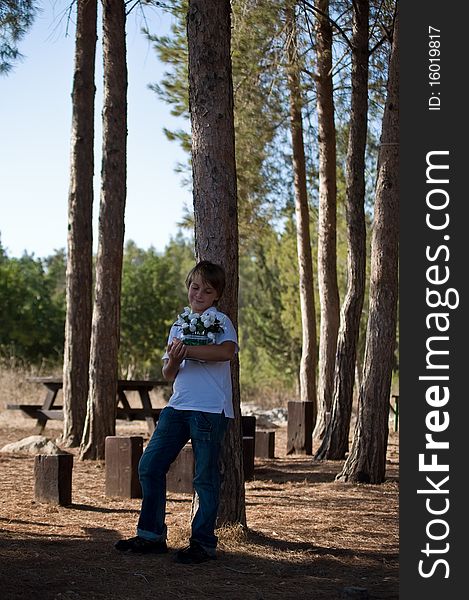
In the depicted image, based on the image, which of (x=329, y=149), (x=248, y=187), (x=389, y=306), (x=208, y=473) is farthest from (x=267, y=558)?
(x=248, y=187)

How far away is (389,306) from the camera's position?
867 cm

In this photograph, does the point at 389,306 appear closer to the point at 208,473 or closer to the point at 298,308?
the point at 208,473

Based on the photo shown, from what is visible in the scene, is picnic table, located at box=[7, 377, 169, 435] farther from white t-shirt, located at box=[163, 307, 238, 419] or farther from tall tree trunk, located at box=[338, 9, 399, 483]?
white t-shirt, located at box=[163, 307, 238, 419]

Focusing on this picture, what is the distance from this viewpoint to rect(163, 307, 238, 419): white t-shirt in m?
5.32

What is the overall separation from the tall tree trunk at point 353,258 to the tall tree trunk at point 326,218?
180 centimetres

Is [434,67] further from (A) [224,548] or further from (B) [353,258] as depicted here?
(B) [353,258]

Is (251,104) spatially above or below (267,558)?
above

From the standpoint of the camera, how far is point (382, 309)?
8.64 m

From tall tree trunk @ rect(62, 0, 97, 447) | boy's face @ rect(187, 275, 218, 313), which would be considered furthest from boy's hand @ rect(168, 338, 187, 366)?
tall tree trunk @ rect(62, 0, 97, 447)

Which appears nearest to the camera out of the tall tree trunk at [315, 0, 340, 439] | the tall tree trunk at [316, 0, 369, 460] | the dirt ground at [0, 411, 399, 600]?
the dirt ground at [0, 411, 399, 600]

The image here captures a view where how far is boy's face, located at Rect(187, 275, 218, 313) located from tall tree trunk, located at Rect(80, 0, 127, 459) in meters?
5.06

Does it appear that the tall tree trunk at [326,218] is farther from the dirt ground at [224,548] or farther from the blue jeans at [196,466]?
the blue jeans at [196,466]

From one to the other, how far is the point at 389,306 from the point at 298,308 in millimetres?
21102

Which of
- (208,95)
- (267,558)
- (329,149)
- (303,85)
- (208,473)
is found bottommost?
(267,558)
